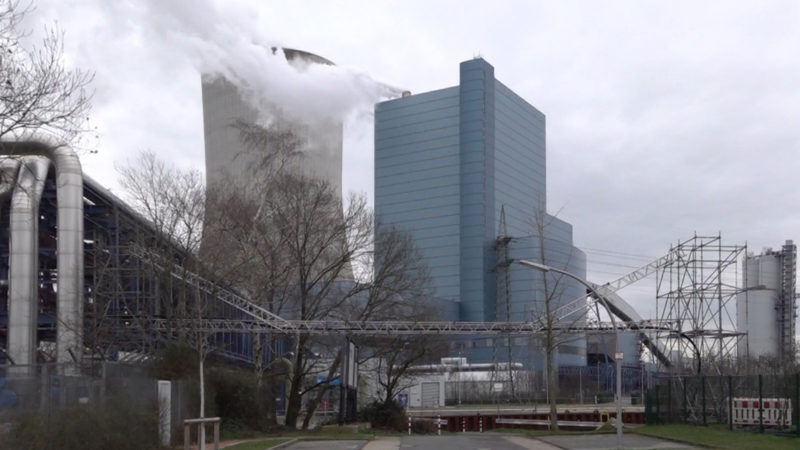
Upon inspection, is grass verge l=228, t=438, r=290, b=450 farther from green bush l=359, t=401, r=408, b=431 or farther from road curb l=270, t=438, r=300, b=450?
green bush l=359, t=401, r=408, b=431

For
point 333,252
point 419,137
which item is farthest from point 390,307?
point 419,137

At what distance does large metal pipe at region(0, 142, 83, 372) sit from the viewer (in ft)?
119

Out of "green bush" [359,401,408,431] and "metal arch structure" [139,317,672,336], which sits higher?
"metal arch structure" [139,317,672,336]

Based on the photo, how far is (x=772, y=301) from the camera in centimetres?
9650

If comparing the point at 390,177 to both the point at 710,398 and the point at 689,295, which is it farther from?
the point at 710,398

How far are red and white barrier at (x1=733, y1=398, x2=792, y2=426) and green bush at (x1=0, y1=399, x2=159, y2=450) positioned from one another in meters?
17.9

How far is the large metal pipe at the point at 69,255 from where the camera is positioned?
119 ft

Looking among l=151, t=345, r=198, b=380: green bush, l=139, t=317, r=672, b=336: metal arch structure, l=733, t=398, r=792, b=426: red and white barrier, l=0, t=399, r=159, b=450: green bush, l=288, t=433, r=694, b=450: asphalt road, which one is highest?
l=139, t=317, r=672, b=336: metal arch structure

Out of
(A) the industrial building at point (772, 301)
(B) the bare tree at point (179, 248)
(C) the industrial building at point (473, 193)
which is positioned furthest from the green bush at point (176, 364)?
(C) the industrial building at point (473, 193)

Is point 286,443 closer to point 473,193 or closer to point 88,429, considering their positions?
point 88,429

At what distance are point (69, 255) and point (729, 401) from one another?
25.2 meters

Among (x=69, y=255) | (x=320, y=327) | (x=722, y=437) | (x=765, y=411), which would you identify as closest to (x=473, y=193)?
(x=320, y=327)

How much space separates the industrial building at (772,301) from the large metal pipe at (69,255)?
73.0 metres

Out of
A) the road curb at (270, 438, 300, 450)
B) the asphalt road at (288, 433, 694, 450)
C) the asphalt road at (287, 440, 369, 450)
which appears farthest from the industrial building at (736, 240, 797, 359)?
the road curb at (270, 438, 300, 450)
